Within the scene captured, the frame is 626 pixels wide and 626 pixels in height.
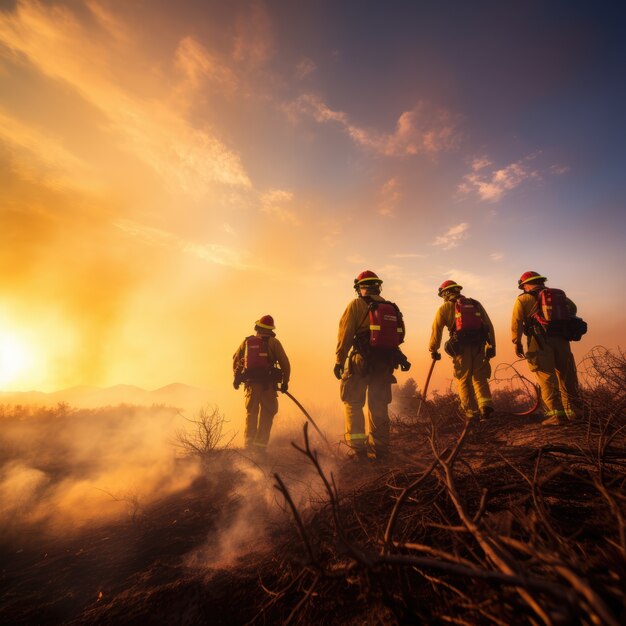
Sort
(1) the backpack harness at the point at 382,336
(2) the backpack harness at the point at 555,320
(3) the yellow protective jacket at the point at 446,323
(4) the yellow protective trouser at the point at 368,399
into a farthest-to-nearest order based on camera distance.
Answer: (3) the yellow protective jacket at the point at 446,323 → (2) the backpack harness at the point at 555,320 → (1) the backpack harness at the point at 382,336 → (4) the yellow protective trouser at the point at 368,399

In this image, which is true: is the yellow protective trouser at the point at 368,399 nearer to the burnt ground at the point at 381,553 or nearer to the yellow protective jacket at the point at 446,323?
the burnt ground at the point at 381,553

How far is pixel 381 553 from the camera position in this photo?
1.29 m

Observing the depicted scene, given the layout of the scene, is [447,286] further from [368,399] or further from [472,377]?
[368,399]

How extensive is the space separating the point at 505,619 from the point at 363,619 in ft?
2.82

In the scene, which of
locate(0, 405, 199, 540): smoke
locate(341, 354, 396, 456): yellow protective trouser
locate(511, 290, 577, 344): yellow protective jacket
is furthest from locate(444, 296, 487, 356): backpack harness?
locate(0, 405, 199, 540): smoke

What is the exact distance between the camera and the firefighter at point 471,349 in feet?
18.6

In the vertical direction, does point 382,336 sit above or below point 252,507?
above

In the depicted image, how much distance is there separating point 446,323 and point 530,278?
1.83m

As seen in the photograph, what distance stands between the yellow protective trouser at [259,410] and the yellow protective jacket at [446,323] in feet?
12.5

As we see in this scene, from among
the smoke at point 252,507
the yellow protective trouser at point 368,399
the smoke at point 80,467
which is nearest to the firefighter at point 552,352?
the yellow protective trouser at point 368,399

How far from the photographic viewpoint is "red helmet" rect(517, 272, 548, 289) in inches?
226

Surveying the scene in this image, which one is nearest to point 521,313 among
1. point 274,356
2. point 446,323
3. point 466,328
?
point 466,328

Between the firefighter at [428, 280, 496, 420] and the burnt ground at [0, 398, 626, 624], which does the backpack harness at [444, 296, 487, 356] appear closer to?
the firefighter at [428, 280, 496, 420]

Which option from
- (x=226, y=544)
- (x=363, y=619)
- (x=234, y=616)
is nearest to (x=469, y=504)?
(x=363, y=619)
